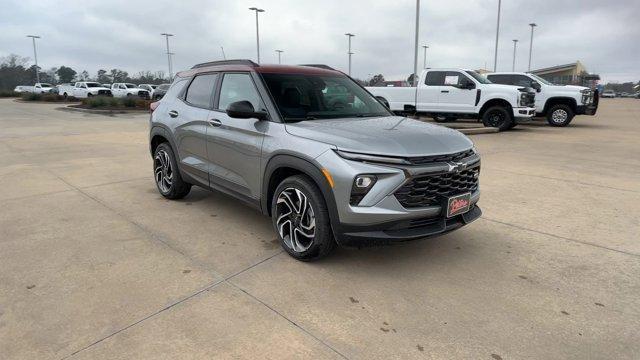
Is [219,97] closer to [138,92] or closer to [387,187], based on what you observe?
[387,187]

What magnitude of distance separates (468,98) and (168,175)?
11.2 meters

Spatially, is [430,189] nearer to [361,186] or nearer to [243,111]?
[361,186]

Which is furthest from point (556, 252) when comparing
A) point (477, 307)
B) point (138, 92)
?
point (138, 92)

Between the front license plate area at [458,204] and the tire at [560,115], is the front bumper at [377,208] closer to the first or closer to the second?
the front license plate area at [458,204]

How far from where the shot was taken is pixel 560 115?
16.1m

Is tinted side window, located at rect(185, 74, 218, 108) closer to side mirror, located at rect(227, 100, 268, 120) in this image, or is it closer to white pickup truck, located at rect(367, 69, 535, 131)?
side mirror, located at rect(227, 100, 268, 120)

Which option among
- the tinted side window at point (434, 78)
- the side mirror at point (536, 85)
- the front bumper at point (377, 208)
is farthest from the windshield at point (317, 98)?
the side mirror at point (536, 85)

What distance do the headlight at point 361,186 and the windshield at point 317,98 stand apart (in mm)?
1037

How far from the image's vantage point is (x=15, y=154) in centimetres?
923

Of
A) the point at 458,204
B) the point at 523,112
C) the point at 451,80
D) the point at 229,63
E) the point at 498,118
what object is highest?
the point at 451,80

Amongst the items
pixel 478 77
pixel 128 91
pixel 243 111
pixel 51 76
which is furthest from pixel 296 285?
pixel 51 76

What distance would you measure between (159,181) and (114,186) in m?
0.96

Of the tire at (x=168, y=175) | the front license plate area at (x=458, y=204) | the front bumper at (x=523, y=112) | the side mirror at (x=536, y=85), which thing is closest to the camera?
the front license plate area at (x=458, y=204)

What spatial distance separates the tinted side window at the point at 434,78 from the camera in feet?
48.3
